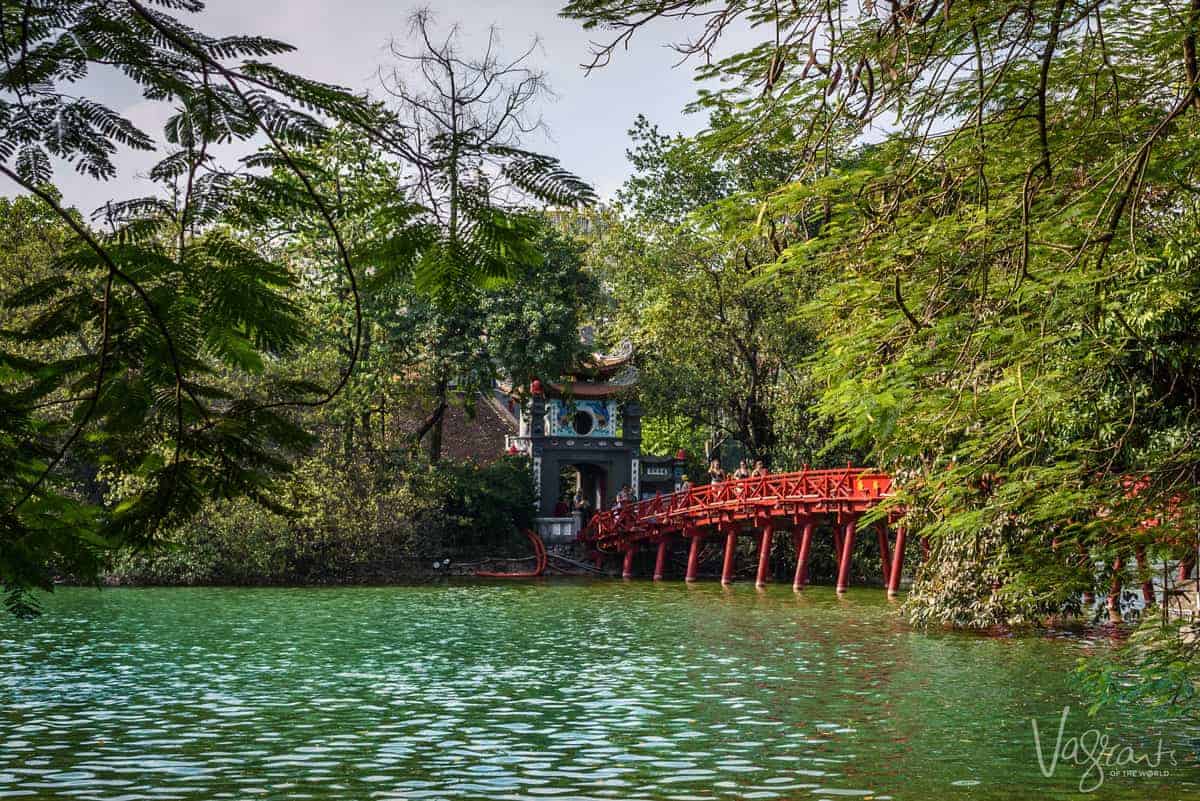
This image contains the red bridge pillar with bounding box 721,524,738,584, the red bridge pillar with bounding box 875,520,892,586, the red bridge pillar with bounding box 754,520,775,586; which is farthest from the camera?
the red bridge pillar with bounding box 721,524,738,584

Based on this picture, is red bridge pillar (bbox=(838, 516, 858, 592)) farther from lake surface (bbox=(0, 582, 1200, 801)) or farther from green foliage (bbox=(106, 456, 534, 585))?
green foliage (bbox=(106, 456, 534, 585))

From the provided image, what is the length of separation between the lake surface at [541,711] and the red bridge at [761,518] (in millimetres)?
6155

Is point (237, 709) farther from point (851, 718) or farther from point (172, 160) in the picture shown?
point (172, 160)

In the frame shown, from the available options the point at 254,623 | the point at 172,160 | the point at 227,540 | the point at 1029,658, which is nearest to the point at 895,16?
the point at 172,160

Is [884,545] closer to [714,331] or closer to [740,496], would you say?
[740,496]

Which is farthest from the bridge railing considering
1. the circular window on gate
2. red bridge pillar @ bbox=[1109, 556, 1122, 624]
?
red bridge pillar @ bbox=[1109, 556, 1122, 624]

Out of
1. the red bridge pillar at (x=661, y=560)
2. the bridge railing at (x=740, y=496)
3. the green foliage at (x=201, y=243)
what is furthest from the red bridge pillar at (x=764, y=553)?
the green foliage at (x=201, y=243)

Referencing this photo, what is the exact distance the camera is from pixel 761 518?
105 feet

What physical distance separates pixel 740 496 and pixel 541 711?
64.6ft

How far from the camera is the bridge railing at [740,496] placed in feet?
93.9

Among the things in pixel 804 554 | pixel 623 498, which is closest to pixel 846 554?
pixel 804 554

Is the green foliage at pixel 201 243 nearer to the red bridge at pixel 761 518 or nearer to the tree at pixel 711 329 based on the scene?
the red bridge at pixel 761 518

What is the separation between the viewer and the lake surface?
938 cm

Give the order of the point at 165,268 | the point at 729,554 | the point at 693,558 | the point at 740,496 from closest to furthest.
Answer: the point at 165,268
the point at 740,496
the point at 729,554
the point at 693,558
